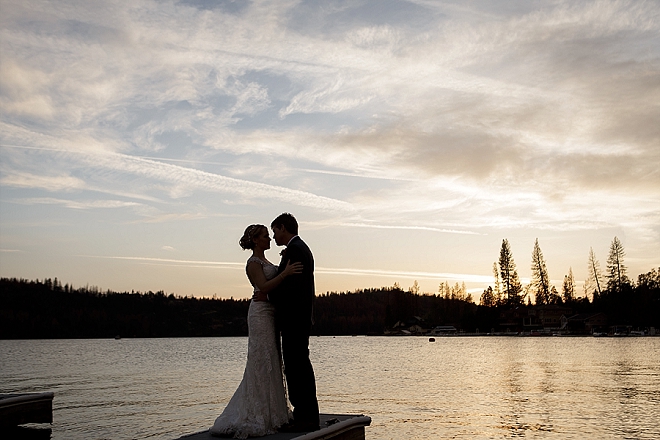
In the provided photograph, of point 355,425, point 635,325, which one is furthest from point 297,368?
point 635,325

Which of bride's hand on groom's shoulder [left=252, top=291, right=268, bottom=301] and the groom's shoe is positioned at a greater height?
bride's hand on groom's shoulder [left=252, top=291, right=268, bottom=301]

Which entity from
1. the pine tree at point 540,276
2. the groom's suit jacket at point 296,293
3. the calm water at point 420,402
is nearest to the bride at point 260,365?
the groom's suit jacket at point 296,293

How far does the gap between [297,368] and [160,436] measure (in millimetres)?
12366

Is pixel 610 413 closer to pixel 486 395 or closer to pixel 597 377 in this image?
pixel 486 395

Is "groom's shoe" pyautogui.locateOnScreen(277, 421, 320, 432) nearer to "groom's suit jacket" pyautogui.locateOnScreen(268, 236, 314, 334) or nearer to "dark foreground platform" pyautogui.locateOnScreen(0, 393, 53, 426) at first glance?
"groom's suit jacket" pyautogui.locateOnScreen(268, 236, 314, 334)

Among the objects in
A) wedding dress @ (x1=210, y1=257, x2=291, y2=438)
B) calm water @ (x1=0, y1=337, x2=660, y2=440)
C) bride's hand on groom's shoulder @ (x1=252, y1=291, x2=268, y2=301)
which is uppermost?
bride's hand on groom's shoulder @ (x1=252, y1=291, x2=268, y2=301)

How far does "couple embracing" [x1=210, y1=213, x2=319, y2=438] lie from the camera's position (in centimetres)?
949

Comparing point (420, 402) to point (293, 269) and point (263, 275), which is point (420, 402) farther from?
point (293, 269)

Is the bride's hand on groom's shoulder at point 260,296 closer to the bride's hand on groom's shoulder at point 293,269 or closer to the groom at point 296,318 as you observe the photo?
the groom at point 296,318

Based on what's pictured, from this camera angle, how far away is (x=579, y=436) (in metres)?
19.3

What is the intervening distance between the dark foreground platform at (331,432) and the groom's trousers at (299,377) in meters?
0.27

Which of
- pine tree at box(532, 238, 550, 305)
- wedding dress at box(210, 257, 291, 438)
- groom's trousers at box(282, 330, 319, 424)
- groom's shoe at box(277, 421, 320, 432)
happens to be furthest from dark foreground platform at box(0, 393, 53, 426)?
pine tree at box(532, 238, 550, 305)

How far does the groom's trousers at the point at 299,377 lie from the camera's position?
9648 mm

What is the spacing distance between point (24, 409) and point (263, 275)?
9.41 m
